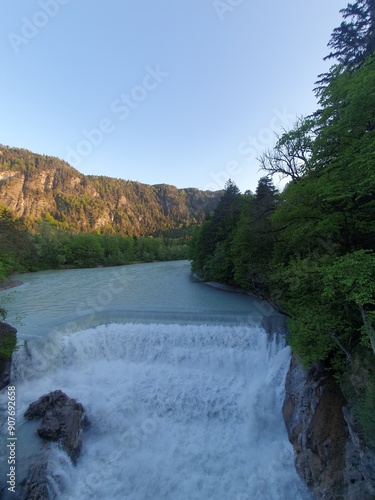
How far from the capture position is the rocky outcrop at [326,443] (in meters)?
4.90

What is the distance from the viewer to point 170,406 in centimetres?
880

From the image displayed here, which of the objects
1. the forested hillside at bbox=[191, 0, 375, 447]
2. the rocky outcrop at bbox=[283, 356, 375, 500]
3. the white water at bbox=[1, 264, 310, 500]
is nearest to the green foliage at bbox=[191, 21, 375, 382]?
the forested hillside at bbox=[191, 0, 375, 447]

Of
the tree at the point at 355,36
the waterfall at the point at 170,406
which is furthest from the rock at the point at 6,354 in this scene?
the tree at the point at 355,36

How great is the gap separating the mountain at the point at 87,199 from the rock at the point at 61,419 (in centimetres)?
9413

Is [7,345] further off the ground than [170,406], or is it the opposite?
[7,345]

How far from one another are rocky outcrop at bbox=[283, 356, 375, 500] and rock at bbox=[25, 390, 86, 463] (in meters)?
6.07

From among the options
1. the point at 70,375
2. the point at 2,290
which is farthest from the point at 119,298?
the point at 2,290

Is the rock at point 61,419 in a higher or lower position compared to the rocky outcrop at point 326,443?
lower

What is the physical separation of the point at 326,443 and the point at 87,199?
15502cm

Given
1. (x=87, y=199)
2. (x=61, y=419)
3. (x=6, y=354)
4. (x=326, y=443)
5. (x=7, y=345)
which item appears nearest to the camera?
(x=326, y=443)

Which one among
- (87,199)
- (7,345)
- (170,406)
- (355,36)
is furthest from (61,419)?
(87,199)

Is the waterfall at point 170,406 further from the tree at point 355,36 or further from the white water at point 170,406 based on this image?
the tree at point 355,36

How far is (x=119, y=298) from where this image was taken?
18.8 m

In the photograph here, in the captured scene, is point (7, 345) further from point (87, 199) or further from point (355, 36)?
point (87, 199)
